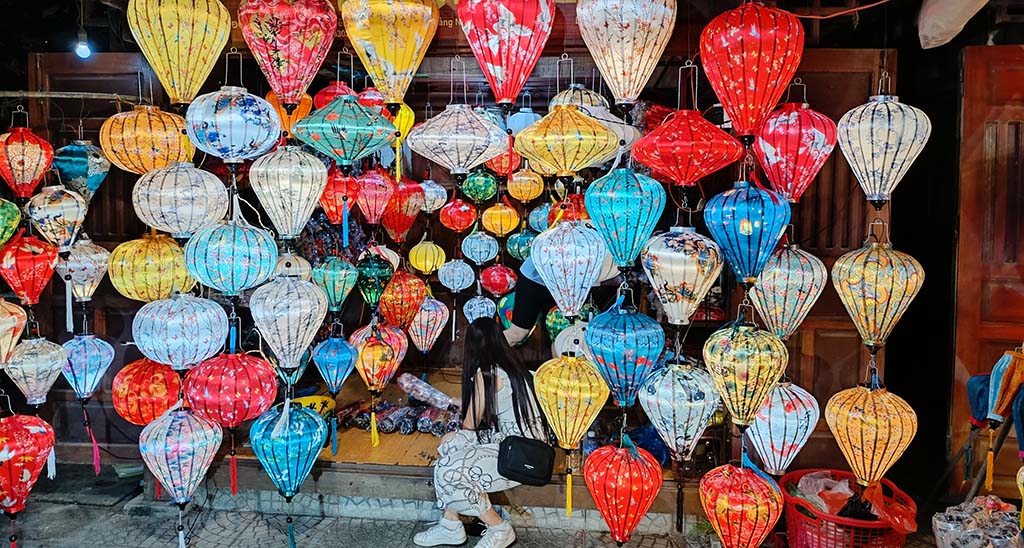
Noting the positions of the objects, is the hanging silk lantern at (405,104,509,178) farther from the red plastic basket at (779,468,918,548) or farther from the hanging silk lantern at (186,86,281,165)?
the red plastic basket at (779,468,918,548)

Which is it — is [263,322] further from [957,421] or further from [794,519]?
[957,421]

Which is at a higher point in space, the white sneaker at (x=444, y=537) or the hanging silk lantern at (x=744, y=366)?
the hanging silk lantern at (x=744, y=366)

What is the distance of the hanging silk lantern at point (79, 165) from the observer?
3.78 m

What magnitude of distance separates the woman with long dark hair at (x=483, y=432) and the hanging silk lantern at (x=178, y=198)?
1568 mm

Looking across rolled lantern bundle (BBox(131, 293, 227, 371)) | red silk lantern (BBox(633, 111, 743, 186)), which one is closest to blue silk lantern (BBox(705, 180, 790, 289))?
red silk lantern (BBox(633, 111, 743, 186))

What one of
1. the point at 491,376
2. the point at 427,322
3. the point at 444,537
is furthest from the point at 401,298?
the point at 444,537

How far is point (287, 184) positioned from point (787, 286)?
2139 millimetres

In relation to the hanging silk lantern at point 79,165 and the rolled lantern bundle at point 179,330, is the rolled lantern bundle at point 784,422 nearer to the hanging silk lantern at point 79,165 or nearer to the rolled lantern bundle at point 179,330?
the rolled lantern bundle at point 179,330

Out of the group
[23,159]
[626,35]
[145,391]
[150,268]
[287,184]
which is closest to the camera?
[626,35]

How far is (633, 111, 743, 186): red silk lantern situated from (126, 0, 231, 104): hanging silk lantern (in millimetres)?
1672

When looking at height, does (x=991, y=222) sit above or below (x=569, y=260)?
above

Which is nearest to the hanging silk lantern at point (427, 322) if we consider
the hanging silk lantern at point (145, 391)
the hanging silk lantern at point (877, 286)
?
the hanging silk lantern at point (145, 391)

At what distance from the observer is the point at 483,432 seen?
387 centimetres

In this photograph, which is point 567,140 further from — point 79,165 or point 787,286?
point 79,165
